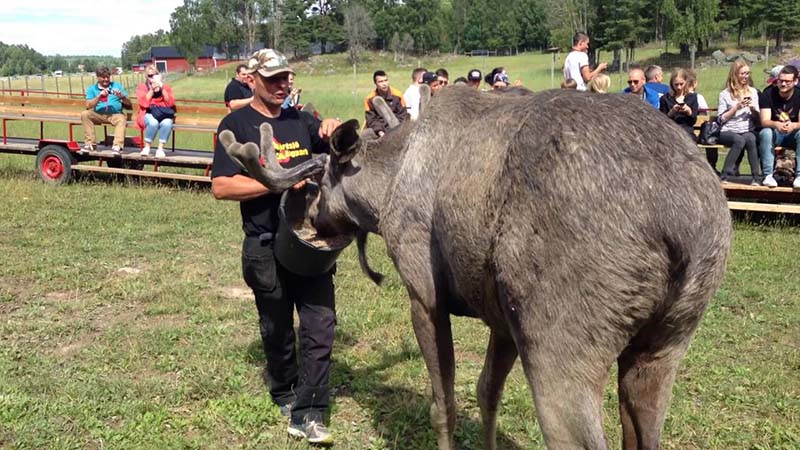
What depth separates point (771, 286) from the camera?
8.03m

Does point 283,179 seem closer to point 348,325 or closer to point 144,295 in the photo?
point 348,325

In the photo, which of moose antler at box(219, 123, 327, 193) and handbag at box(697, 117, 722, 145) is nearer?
moose antler at box(219, 123, 327, 193)

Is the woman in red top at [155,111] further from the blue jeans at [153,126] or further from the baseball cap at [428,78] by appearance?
the baseball cap at [428,78]

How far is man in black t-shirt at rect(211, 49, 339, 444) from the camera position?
15.8ft

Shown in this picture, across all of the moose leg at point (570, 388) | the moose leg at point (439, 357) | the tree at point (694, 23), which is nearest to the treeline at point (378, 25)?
the tree at point (694, 23)

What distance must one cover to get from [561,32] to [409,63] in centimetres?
1875

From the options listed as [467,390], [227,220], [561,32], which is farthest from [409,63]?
[467,390]

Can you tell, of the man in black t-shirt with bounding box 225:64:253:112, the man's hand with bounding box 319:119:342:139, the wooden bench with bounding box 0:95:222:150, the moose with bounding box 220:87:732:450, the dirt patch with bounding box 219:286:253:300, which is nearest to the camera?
the moose with bounding box 220:87:732:450

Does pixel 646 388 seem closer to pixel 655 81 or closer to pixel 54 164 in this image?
pixel 655 81

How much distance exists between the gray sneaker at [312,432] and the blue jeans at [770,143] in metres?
8.90

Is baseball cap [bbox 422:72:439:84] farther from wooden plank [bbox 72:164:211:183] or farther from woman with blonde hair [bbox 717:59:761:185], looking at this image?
woman with blonde hair [bbox 717:59:761:185]

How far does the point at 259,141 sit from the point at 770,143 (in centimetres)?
900

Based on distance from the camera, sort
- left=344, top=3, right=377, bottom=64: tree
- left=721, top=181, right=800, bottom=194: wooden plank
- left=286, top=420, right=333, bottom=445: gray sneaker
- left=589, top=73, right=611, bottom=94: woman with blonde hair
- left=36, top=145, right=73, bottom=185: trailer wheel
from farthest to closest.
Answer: left=344, top=3, right=377, bottom=64: tree → left=36, top=145, right=73, bottom=185: trailer wheel → left=721, top=181, right=800, bottom=194: wooden plank → left=589, top=73, right=611, bottom=94: woman with blonde hair → left=286, top=420, right=333, bottom=445: gray sneaker

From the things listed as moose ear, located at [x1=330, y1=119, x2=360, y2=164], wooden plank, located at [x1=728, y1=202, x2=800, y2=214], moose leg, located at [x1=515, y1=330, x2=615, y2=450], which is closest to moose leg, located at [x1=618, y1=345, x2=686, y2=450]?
moose leg, located at [x1=515, y1=330, x2=615, y2=450]
